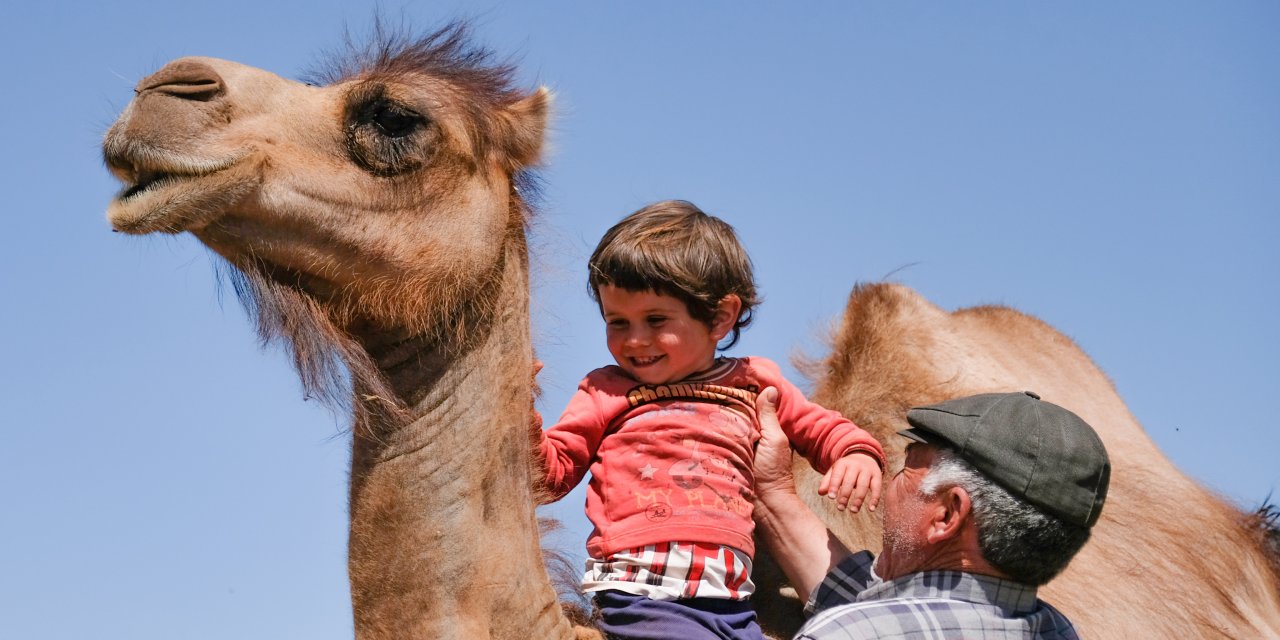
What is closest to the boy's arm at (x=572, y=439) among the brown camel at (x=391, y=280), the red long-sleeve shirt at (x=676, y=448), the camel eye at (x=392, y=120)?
the red long-sleeve shirt at (x=676, y=448)

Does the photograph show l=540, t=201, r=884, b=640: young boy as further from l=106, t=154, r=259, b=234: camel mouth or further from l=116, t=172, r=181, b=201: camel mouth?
l=116, t=172, r=181, b=201: camel mouth

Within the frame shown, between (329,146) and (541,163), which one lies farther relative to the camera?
(541,163)

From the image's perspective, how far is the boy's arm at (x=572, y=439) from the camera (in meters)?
3.89

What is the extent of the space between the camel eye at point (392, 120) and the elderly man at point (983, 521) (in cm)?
159

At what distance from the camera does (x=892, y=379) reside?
522 centimetres

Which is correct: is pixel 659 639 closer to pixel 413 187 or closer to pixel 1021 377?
pixel 413 187

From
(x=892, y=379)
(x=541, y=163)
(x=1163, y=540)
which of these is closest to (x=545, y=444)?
(x=541, y=163)

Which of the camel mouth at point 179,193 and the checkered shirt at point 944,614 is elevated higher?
the camel mouth at point 179,193

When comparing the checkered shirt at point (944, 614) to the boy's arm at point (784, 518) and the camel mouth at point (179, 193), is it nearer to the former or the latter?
the boy's arm at point (784, 518)

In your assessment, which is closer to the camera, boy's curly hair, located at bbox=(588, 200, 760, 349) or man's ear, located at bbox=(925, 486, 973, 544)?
man's ear, located at bbox=(925, 486, 973, 544)

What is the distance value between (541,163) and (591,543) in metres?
1.23

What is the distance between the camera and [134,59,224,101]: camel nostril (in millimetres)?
3498

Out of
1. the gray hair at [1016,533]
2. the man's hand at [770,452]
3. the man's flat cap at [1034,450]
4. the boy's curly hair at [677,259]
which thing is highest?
the boy's curly hair at [677,259]

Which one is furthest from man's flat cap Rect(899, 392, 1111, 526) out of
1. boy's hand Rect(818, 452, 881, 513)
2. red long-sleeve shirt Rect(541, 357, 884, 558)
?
red long-sleeve shirt Rect(541, 357, 884, 558)
